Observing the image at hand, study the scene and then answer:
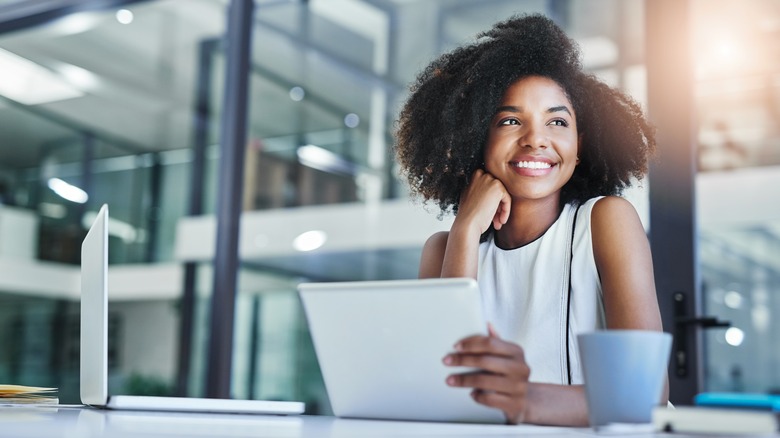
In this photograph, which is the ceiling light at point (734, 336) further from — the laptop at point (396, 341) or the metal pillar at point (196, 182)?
the metal pillar at point (196, 182)

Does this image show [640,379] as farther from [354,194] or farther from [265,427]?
[354,194]

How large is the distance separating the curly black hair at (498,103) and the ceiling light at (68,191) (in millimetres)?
2666

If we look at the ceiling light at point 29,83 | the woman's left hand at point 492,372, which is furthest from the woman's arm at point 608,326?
the ceiling light at point 29,83

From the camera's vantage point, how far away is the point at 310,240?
12.8 ft

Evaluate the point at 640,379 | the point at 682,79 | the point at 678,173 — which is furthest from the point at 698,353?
the point at 640,379

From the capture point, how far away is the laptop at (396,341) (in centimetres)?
100

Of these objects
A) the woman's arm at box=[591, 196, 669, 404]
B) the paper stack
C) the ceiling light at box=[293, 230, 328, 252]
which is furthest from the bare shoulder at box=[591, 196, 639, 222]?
the ceiling light at box=[293, 230, 328, 252]

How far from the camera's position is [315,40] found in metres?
3.96

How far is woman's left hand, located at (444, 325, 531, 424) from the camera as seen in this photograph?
1018 mm

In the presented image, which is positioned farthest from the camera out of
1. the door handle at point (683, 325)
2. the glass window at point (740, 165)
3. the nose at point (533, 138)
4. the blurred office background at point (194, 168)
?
the blurred office background at point (194, 168)

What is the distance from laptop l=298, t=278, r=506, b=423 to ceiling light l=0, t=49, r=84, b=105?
3535mm

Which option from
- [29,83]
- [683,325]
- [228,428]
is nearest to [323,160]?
[29,83]

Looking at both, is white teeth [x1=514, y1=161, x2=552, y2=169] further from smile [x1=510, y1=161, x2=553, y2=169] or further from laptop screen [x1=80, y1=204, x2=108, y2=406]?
laptop screen [x1=80, y1=204, x2=108, y2=406]

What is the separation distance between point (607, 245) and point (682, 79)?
1.26 meters
